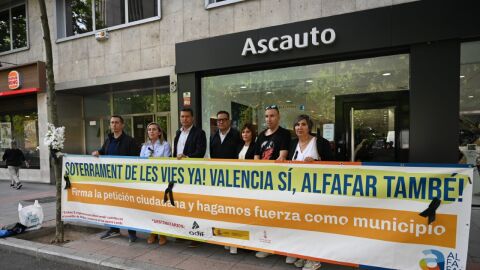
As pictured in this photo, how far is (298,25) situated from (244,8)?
1.48 meters

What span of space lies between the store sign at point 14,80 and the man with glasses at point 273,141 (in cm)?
1032

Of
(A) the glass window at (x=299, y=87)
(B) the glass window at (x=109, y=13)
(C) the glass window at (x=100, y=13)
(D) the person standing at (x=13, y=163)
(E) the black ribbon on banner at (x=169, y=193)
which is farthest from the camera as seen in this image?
(D) the person standing at (x=13, y=163)

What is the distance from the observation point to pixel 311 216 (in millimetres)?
3418

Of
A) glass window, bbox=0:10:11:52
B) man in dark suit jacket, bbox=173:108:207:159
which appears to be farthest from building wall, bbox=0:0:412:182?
man in dark suit jacket, bbox=173:108:207:159

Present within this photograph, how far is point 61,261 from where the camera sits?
421 centimetres

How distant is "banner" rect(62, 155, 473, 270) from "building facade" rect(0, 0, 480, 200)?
3146 mm

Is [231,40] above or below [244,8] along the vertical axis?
below

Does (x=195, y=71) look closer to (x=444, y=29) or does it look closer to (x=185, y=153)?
(x=185, y=153)

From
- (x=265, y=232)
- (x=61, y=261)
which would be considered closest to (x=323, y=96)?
(x=265, y=232)

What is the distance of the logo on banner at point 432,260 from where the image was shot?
9.51 feet

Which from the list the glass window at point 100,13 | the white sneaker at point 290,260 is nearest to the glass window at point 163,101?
the glass window at point 100,13

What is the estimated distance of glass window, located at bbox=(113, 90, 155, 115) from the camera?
1079 centimetres

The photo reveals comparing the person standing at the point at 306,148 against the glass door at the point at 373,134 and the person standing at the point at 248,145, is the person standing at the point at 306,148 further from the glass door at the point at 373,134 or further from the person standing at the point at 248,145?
the glass door at the point at 373,134

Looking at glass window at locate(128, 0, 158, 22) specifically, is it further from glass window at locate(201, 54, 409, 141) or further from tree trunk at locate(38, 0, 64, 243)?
tree trunk at locate(38, 0, 64, 243)
